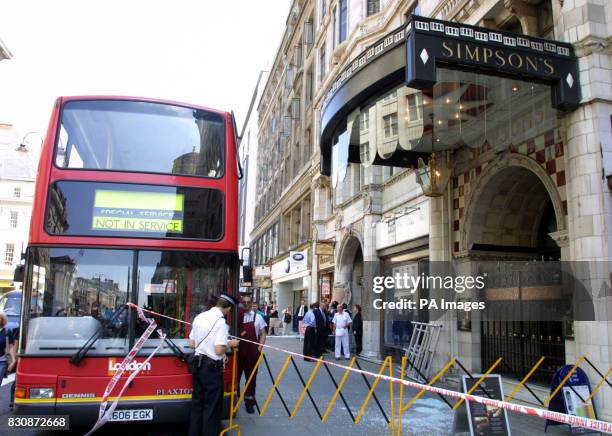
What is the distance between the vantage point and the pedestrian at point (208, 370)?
6.05 metres

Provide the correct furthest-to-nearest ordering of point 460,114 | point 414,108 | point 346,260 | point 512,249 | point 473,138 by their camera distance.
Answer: point 346,260 < point 512,249 < point 473,138 < point 460,114 < point 414,108

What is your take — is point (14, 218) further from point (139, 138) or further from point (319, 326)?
point (139, 138)

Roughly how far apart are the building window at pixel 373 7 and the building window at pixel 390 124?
1039 centimetres

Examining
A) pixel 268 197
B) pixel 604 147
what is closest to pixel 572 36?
pixel 604 147

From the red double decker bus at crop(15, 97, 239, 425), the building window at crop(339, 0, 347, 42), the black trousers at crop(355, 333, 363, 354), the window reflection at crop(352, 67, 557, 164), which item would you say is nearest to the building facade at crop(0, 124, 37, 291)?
the building window at crop(339, 0, 347, 42)

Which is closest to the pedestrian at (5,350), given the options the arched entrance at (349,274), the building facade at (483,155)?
the building facade at (483,155)

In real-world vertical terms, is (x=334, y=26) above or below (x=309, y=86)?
below

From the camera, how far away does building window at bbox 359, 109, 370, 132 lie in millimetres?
11078

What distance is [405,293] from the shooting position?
659 inches

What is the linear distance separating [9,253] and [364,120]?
228 ft

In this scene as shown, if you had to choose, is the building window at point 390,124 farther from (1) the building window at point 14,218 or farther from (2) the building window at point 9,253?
(1) the building window at point 14,218

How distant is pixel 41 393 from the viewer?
5.96m

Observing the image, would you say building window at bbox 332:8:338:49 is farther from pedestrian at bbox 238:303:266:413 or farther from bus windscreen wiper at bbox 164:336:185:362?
bus windscreen wiper at bbox 164:336:185:362

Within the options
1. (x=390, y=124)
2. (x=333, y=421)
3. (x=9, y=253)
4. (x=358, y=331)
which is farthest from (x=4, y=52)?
(x=9, y=253)
